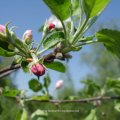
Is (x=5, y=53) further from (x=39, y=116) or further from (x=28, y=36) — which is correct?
(x=39, y=116)

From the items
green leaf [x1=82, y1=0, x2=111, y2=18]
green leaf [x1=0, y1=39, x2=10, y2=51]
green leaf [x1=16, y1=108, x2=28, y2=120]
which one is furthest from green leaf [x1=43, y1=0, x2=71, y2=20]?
green leaf [x1=16, y1=108, x2=28, y2=120]

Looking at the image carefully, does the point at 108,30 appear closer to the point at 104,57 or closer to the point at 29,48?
the point at 29,48

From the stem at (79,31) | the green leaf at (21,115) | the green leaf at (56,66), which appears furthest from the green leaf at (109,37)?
the green leaf at (21,115)

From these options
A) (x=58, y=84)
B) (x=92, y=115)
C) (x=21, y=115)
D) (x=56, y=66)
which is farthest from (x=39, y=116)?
(x=58, y=84)

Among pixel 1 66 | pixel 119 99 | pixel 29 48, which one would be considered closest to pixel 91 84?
pixel 119 99

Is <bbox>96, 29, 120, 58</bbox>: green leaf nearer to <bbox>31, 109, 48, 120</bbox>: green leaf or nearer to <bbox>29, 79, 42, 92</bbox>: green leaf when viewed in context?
<bbox>31, 109, 48, 120</bbox>: green leaf

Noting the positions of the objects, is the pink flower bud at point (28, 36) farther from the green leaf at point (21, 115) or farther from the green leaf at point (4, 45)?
the green leaf at point (21, 115)
